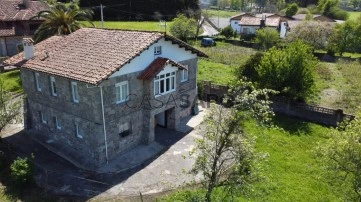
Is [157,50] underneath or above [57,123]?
above

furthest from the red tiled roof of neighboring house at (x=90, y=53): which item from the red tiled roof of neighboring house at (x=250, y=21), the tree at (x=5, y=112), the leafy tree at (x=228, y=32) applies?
Result: the red tiled roof of neighboring house at (x=250, y=21)

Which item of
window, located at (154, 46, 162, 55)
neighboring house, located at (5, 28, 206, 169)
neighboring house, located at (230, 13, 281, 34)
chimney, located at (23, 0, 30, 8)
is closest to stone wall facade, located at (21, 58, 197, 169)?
neighboring house, located at (5, 28, 206, 169)

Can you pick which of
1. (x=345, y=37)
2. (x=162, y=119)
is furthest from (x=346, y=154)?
(x=345, y=37)

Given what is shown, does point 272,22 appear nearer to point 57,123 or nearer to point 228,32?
point 228,32

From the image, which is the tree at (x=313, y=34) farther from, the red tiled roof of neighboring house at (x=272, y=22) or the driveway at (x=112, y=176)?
the driveway at (x=112, y=176)

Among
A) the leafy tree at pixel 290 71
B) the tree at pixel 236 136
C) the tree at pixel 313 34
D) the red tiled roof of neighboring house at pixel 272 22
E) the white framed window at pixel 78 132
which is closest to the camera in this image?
the tree at pixel 236 136

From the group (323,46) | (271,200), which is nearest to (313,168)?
(271,200)

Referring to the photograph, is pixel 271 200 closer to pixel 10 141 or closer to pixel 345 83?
pixel 10 141
